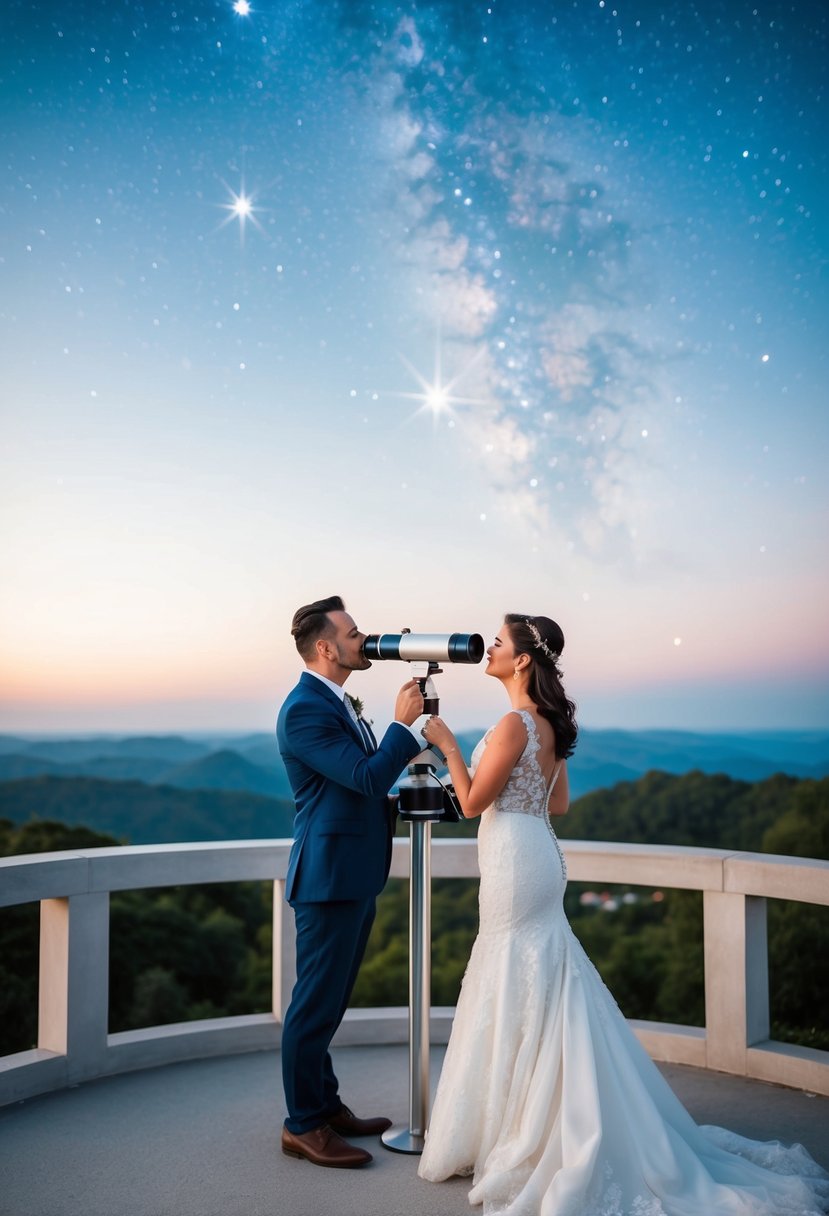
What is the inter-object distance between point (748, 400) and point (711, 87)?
3412mm

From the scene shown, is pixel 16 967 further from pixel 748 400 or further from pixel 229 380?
pixel 748 400

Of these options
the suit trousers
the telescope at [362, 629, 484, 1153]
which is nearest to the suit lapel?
the telescope at [362, 629, 484, 1153]

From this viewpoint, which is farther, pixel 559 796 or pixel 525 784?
pixel 559 796

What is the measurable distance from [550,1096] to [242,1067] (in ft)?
6.73

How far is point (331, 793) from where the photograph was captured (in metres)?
3.49

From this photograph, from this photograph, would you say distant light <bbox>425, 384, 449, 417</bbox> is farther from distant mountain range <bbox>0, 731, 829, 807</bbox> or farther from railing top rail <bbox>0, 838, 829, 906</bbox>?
railing top rail <bbox>0, 838, 829, 906</bbox>

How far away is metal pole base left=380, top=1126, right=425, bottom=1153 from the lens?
3.61m

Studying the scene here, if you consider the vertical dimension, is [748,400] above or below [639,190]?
below

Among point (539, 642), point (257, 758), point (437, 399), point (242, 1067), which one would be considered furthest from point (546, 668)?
point (257, 758)

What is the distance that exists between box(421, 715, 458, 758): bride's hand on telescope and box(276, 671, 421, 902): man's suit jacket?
0.21 feet

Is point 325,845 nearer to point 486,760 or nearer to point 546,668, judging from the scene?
point 486,760

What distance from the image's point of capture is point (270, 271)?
11.5m

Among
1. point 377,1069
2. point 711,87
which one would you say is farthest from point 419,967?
point 711,87

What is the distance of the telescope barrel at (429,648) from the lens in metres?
3.20
